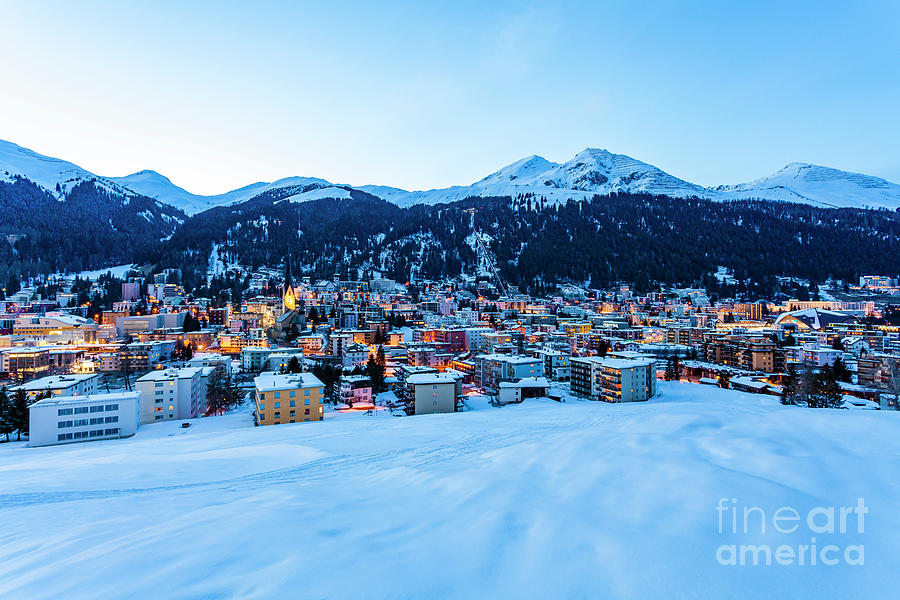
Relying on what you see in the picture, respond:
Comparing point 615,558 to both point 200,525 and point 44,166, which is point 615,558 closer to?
point 200,525

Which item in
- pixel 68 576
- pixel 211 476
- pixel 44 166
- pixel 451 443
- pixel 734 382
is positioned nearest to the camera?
pixel 68 576

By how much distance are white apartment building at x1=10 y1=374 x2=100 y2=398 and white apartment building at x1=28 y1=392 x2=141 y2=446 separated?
8.51m

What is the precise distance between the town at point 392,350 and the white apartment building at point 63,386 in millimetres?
128

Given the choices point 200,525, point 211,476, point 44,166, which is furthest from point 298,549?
point 44,166

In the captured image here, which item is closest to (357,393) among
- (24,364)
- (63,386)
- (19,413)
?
(19,413)

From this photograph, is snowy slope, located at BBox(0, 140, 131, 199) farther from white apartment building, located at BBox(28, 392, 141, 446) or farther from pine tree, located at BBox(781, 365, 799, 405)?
pine tree, located at BBox(781, 365, 799, 405)

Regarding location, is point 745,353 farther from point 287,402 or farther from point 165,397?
point 165,397

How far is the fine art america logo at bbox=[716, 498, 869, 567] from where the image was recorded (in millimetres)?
2893

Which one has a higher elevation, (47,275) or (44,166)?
(44,166)

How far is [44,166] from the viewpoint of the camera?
175625 millimetres

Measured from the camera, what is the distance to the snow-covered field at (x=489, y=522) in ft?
8.59

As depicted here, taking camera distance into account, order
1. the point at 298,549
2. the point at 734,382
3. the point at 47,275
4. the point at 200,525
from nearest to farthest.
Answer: the point at 298,549 < the point at 200,525 < the point at 734,382 < the point at 47,275

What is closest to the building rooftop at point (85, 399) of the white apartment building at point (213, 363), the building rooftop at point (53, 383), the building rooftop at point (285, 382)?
the building rooftop at point (285, 382)

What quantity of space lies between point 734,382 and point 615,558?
36287mm
